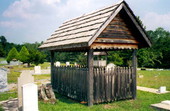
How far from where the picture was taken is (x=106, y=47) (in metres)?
9.42

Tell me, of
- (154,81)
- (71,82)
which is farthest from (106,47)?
(154,81)

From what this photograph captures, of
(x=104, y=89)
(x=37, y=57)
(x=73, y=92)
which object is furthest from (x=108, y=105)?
(x=37, y=57)

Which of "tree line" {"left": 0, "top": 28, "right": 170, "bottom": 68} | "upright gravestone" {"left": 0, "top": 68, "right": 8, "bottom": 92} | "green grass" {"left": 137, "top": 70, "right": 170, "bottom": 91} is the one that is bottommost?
"green grass" {"left": 137, "top": 70, "right": 170, "bottom": 91}

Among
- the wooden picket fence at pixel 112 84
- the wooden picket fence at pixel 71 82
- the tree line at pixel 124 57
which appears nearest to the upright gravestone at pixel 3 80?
the wooden picket fence at pixel 71 82

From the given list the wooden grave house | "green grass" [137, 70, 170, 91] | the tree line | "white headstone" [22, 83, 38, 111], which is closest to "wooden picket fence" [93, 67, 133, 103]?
the wooden grave house

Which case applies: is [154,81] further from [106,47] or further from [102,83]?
[106,47]

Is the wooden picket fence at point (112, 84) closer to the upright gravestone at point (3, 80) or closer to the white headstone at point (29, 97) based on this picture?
the white headstone at point (29, 97)

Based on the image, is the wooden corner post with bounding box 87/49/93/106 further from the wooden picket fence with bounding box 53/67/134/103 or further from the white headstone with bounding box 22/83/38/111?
the white headstone with bounding box 22/83/38/111

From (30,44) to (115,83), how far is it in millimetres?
100629

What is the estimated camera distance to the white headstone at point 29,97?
6.82 meters

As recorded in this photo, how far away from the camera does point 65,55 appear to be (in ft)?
220

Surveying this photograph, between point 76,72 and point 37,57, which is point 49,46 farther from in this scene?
point 37,57

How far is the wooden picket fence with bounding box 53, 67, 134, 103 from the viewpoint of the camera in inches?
367

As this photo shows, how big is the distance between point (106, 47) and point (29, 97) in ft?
15.0
